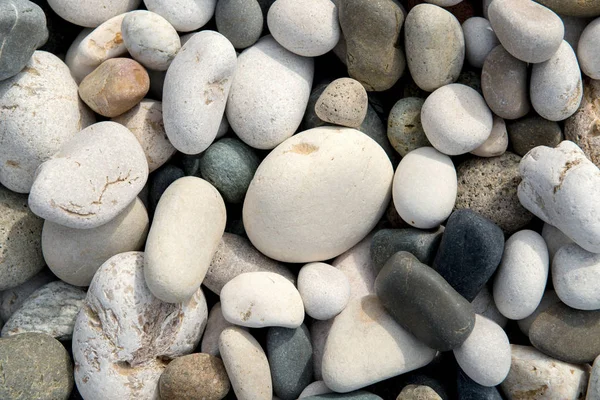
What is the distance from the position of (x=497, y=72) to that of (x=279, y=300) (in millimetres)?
1141

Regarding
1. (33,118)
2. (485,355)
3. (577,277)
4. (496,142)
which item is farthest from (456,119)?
(33,118)

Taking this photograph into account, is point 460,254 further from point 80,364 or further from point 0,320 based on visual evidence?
point 0,320

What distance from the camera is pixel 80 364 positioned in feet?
7.40

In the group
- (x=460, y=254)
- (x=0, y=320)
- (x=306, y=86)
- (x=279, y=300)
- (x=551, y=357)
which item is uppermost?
(x=306, y=86)

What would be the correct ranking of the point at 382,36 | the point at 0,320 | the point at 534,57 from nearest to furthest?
the point at 534,57
the point at 382,36
the point at 0,320

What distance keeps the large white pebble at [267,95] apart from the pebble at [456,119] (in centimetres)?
50

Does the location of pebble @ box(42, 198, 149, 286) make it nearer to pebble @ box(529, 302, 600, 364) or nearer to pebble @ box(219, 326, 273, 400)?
pebble @ box(219, 326, 273, 400)

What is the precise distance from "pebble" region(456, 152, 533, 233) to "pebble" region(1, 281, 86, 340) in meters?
1.54

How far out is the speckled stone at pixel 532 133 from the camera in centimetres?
233

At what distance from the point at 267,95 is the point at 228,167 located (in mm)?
315

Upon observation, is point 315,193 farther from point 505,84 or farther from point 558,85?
point 558,85

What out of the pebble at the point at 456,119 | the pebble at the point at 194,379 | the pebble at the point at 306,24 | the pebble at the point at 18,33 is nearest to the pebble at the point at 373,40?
the pebble at the point at 306,24

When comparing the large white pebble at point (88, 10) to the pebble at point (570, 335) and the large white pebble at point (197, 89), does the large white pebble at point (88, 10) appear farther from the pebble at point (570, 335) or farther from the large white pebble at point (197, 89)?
the pebble at point (570, 335)

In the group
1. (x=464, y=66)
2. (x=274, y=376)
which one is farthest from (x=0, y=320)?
(x=464, y=66)
